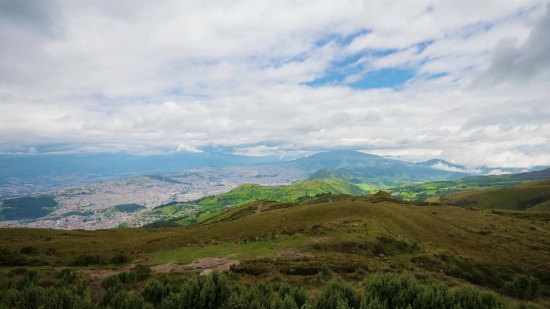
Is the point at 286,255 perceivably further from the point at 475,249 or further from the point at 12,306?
the point at 475,249

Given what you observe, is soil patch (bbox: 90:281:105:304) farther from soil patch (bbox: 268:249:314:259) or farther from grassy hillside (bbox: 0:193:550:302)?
soil patch (bbox: 268:249:314:259)

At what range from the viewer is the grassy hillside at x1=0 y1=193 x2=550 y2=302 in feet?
82.0

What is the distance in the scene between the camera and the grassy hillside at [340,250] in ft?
82.0

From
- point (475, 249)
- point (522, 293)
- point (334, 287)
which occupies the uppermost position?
point (334, 287)

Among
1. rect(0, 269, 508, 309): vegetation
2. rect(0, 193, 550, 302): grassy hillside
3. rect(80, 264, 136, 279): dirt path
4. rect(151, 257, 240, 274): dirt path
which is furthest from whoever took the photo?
rect(151, 257, 240, 274): dirt path

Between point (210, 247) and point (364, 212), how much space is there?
3305cm

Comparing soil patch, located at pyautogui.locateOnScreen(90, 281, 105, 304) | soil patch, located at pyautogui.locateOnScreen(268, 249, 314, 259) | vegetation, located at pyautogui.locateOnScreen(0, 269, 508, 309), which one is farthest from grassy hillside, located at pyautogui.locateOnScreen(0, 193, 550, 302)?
soil patch, located at pyautogui.locateOnScreen(90, 281, 105, 304)

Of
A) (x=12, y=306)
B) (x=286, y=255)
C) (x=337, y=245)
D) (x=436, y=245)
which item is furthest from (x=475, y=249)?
(x=12, y=306)

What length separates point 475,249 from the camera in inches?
1569

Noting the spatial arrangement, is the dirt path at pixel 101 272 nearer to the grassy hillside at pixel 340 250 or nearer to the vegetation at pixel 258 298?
the grassy hillside at pixel 340 250

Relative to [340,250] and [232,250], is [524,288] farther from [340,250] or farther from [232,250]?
[232,250]

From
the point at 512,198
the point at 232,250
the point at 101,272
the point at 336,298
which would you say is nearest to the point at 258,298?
the point at 336,298

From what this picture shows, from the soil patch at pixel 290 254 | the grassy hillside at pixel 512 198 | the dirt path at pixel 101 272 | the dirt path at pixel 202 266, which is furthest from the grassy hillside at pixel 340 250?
the grassy hillside at pixel 512 198

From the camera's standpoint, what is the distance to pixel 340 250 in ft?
106
